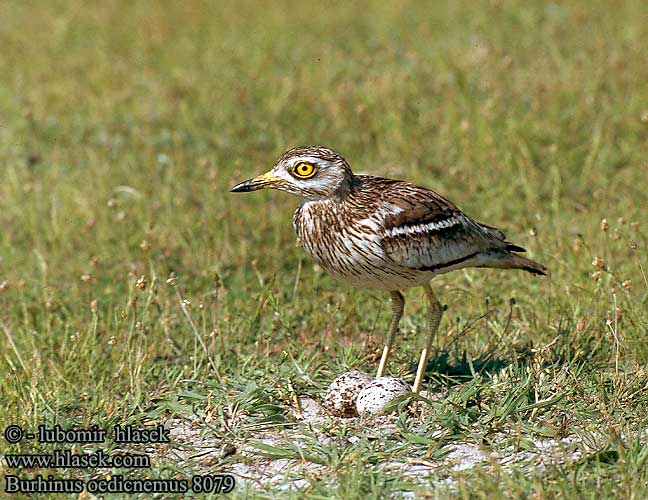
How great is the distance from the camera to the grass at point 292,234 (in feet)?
14.9

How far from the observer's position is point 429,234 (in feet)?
16.2

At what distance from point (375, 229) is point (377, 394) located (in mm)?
785

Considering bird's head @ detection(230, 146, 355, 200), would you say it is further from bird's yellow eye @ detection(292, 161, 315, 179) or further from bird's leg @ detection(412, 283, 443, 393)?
bird's leg @ detection(412, 283, 443, 393)


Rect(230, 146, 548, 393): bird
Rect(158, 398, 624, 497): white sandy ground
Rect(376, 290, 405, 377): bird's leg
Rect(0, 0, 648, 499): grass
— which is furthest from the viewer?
Rect(376, 290, 405, 377): bird's leg

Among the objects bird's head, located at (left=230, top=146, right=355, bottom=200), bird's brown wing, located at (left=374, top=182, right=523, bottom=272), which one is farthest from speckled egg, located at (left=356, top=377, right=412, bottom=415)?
bird's head, located at (left=230, top=146, right=355, bottom=200)

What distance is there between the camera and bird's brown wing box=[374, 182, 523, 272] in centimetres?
478

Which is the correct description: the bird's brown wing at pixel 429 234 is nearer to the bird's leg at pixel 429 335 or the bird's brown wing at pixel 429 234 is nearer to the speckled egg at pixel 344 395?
the bird's leg at pixel 429 335

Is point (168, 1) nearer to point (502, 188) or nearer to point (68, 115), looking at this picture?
point (68, 115)

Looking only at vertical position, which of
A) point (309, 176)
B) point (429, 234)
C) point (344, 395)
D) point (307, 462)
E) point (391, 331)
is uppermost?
point (309, 176)

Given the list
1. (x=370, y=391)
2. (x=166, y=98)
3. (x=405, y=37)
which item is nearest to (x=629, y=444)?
(x=370, y=391)

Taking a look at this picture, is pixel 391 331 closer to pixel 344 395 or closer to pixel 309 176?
pixel 344 395

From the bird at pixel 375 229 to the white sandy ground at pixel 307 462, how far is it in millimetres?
590

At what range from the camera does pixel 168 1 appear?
1203 centimetres

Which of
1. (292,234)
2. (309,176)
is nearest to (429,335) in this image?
(309,176)
